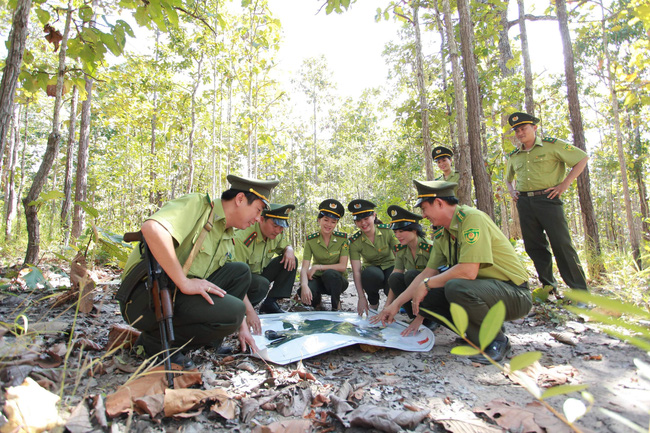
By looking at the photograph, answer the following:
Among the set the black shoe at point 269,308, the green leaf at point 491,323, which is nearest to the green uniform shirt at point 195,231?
the black shoe at point 269,308

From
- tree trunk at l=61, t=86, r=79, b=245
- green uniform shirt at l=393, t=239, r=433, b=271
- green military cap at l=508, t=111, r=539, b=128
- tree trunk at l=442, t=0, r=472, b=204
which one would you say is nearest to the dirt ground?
green uniform shirt at l=393, t=239, r=433, b=271

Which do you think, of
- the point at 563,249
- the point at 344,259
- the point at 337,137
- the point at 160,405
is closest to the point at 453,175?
the point at 563,249

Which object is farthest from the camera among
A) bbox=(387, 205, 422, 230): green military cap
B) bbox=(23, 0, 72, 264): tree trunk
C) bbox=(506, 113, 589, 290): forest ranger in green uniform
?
bbox=(506, 113, 589, 290): forest ranger in green uniform

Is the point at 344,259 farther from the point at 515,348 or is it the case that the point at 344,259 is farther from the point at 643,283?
the point at 643,283

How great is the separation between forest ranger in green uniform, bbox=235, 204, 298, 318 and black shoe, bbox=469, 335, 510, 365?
206cm

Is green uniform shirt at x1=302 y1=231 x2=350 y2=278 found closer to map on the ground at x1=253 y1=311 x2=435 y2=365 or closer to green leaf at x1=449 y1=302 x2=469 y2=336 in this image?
map on the ground at x1=253 y1=311 x2=435 y2=365

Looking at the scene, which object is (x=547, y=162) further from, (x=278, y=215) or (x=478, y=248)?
(x=278, y=215)

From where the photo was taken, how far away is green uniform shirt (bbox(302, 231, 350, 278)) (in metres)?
4.46

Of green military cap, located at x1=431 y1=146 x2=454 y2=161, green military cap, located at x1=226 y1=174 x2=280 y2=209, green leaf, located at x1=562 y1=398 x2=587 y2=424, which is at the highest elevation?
green military cap, located at x1=431 y1=146 x2=454 y2=161

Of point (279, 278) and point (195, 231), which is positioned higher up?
point (195, 231)

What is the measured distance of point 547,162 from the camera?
13.3 ft

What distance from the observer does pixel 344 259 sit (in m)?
4.36

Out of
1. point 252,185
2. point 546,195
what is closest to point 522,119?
point 546,195

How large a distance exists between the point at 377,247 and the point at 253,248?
142 centimetres
